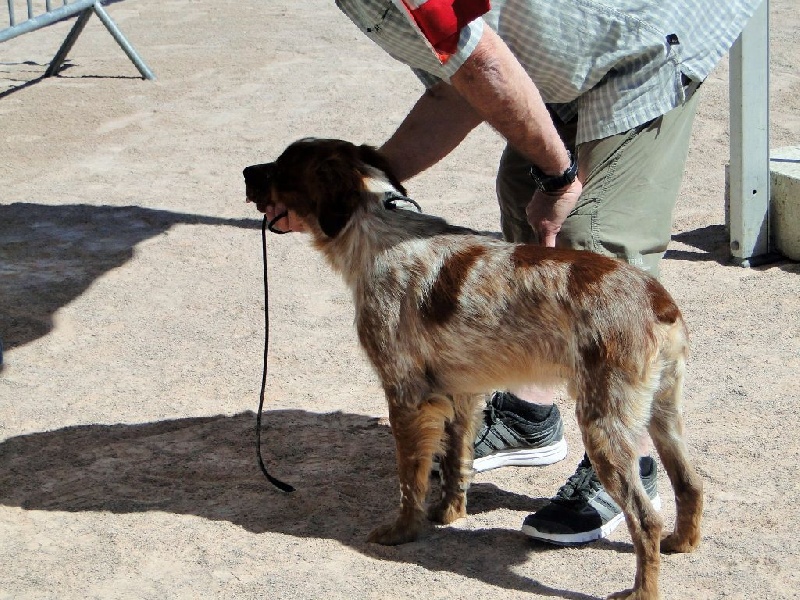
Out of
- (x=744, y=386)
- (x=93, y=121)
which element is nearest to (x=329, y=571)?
(x=744, y=386)

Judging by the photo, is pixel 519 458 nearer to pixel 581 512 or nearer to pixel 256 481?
pixel 581 512

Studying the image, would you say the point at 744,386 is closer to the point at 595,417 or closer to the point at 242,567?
the point at 595,417

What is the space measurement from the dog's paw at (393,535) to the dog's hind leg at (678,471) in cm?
91

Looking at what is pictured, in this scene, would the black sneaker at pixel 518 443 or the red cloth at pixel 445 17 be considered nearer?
the red cloth at pixel 445 17

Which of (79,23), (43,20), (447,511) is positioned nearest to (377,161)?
(447,511)

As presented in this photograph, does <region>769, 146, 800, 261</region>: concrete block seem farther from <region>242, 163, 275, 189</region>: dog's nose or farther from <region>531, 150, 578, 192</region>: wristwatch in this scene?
<region>242, 163, 275, 189</region>: dog's nose

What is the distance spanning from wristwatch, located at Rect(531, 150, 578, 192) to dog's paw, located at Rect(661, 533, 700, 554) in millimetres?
1296

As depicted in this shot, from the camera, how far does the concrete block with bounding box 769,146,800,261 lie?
677 cm

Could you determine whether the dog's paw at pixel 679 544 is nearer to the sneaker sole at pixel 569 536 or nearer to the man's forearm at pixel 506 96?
the sneaker sole at pixel 569 536

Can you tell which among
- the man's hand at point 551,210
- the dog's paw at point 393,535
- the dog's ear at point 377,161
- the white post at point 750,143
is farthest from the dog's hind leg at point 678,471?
the white post at point 750,143

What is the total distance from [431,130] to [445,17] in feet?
3.36

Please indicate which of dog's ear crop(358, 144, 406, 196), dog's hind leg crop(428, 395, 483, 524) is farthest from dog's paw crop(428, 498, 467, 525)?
dog's ear crop(358, 144, 406, 196)

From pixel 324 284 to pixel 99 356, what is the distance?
1.44 meters

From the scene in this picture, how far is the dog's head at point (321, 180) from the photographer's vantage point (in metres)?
3.96
